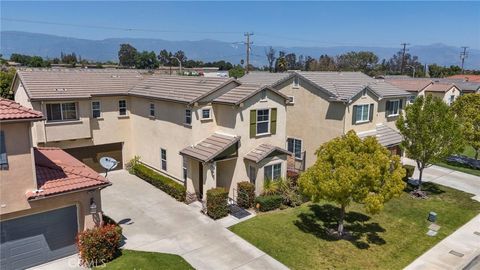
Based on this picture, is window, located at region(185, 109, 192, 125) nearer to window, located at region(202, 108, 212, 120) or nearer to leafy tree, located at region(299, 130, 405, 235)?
window, located at region(202, 108, 212, 120)

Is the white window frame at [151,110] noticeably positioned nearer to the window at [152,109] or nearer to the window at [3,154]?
the window at [152,109]

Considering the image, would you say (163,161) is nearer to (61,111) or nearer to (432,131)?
(61,111)

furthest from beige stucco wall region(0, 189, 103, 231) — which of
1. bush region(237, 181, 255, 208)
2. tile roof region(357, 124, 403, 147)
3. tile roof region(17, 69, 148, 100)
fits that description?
tile roof region(357, 124, 403, 147)

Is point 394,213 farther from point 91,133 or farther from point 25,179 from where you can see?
point 91,133

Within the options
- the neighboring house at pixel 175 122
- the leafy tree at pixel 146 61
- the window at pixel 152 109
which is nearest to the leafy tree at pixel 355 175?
the neighboring house at pixel 175 122

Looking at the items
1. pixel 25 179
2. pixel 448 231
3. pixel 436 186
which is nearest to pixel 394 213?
pixel 448 231

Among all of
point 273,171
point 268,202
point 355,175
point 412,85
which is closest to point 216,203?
point 268,202
